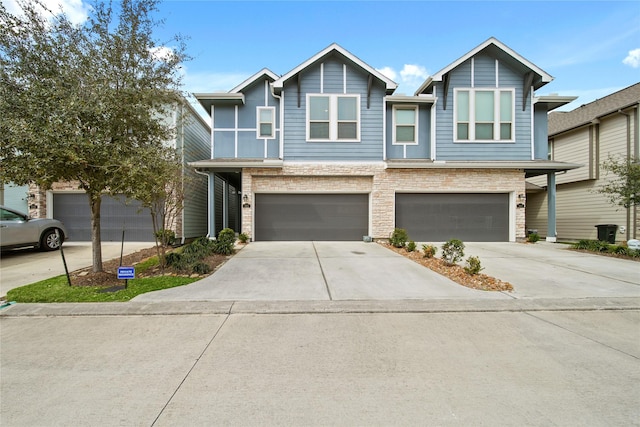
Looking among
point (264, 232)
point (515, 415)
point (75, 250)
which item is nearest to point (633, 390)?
point (515, 415)

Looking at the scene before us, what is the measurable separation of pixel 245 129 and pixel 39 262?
7826mm

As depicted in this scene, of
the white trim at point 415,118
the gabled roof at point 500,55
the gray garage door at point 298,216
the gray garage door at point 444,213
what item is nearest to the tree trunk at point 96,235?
the gray garage door at point 298,216

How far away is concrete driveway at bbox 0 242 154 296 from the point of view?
254 inches

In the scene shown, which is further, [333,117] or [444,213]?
[444,213]

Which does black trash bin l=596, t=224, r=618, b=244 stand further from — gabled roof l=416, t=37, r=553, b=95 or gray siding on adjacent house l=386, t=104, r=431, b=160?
gray siding on adjacent house l=386, t=104, r=431, b=160

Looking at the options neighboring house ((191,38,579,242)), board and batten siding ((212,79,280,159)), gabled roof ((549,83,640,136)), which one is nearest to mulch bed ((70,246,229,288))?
neighboring house ((191,38,579,242))

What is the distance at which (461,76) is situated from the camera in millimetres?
12539

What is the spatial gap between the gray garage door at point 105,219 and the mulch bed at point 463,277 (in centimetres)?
1075

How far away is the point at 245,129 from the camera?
12609mm

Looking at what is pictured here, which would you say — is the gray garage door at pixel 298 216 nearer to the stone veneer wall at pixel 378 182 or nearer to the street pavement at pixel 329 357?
the stone veneer wall at pixel 378 182

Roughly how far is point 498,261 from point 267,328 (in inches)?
283

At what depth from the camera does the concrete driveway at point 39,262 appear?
6.46 meters

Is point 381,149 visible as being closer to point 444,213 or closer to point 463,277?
point 444,213

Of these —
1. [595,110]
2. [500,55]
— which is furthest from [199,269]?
[595,110]
